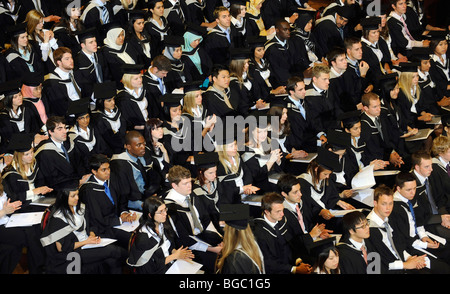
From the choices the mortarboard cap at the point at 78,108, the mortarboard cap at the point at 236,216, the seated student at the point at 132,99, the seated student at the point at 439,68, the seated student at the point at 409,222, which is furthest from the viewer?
the seated student at the point at 439,68

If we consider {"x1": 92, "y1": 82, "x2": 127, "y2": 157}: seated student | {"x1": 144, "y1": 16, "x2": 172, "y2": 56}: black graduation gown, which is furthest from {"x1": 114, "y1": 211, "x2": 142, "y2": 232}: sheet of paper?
{"x1": 144, "y1": 16, "x2": 172, "y2": 56}: black graduation gown

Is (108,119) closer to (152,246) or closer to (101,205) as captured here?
(101,205)

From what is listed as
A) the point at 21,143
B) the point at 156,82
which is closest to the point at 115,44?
the point at 156,82

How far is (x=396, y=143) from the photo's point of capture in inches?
326

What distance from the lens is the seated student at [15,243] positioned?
252 inches

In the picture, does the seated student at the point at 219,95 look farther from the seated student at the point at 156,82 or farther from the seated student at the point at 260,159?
the seated student at the point at 260,159

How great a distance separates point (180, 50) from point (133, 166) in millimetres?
2055

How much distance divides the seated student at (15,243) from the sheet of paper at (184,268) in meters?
1.28

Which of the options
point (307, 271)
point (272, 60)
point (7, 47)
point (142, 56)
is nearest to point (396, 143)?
point (272, 60)

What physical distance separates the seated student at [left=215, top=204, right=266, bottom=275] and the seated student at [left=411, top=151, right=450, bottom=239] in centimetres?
181

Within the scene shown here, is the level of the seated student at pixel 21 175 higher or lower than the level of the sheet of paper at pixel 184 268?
higher

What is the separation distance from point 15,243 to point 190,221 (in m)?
1.53

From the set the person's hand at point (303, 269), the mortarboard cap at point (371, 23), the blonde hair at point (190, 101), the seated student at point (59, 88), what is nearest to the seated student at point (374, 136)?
the mortarboard cap at point (371, 23)

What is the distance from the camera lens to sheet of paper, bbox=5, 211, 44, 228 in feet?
21.1
